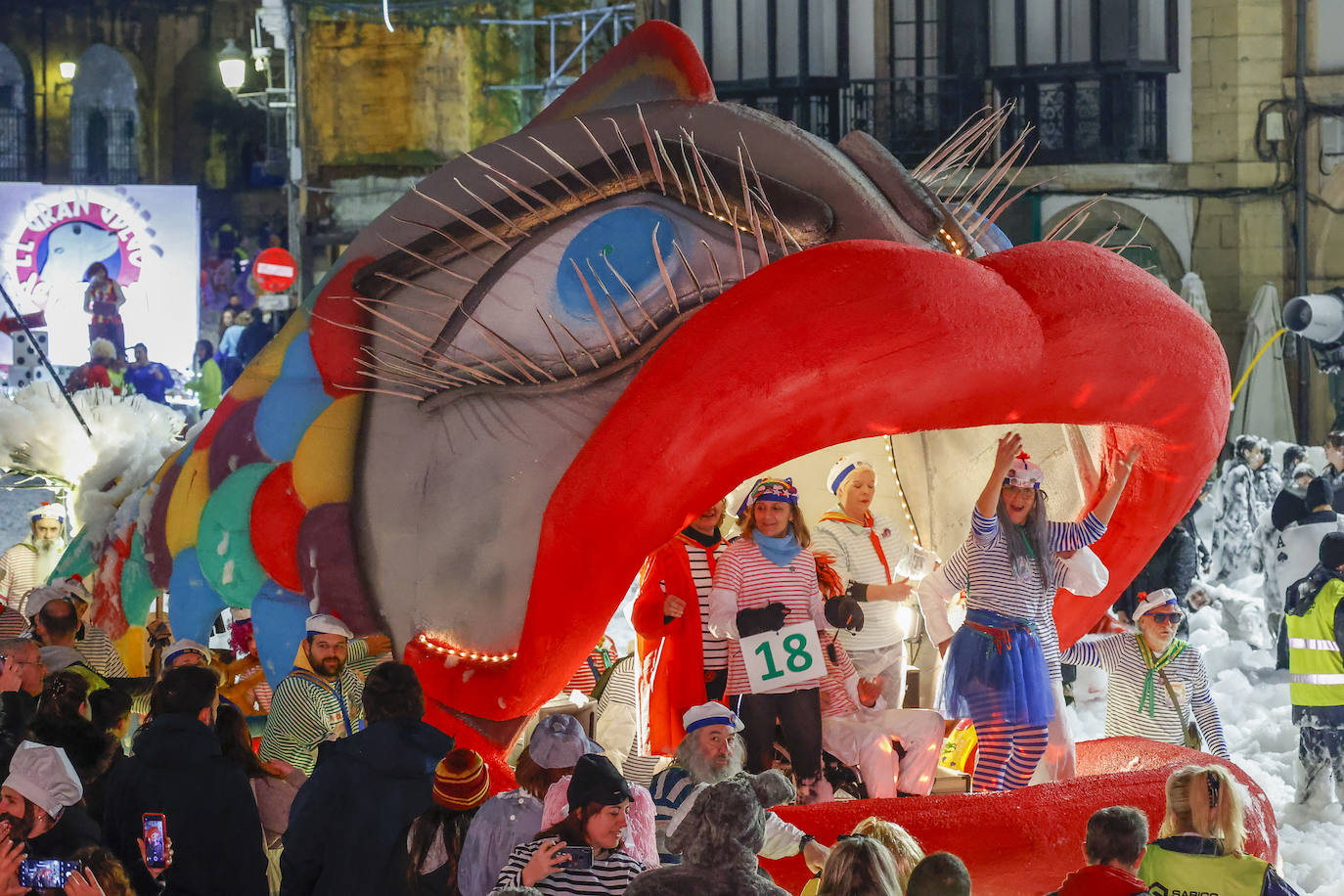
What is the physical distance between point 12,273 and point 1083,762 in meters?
18.7

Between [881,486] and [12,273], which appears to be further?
[12,273]

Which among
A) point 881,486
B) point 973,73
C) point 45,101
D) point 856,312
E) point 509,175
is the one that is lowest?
point 881,486

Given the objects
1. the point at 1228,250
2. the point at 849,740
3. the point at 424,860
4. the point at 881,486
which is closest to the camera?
the point at 424,860

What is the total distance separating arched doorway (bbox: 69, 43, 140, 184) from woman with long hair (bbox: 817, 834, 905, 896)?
104 ft

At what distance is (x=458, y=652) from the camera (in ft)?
16.7

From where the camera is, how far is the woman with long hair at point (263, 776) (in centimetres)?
483

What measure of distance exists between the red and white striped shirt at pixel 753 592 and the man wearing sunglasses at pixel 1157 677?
1.41 meters

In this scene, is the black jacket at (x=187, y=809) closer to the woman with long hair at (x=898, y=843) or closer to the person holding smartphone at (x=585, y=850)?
the person holding smartphone at (x=585, y=850)

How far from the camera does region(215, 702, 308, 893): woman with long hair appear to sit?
4832mm

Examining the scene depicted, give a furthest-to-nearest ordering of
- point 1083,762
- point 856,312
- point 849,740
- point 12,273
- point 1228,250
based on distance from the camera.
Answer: point 12,273, point 1228,250, point 1083,762, point 849,740, point 856,312

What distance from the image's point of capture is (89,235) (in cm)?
2183

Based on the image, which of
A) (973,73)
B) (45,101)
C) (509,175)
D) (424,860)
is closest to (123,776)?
(424,860)

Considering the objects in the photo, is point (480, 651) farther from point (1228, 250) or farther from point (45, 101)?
point (45, 101)

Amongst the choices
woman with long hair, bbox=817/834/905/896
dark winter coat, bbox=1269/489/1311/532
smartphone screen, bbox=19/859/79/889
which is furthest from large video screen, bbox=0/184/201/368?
woman with long hair, bbox=817/834/905/896
